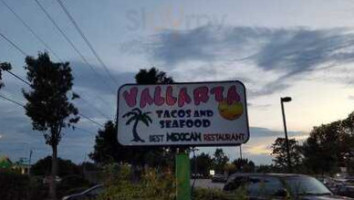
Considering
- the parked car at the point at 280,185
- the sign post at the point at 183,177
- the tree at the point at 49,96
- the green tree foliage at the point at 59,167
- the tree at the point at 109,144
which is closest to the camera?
the sign post at the point at 183,177

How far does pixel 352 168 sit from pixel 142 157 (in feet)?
122

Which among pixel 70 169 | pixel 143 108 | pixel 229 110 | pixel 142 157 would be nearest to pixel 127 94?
pixel 143 108

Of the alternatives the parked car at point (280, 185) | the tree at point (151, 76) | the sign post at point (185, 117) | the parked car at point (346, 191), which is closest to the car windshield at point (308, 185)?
the parked car at point (280, 185)

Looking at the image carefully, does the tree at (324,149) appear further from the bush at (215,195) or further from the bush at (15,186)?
the bush at (215,195)

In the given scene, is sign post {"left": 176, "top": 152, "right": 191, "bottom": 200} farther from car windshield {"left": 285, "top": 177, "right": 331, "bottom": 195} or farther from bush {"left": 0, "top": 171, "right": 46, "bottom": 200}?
bush {"left": 0, "top": 171, "right": 46, "bottom": 200}

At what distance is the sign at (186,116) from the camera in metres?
8.34

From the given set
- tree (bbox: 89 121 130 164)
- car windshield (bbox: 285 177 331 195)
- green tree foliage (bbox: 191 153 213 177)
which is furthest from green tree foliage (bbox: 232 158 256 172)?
car windshield (bbox: 285 177 331 195)

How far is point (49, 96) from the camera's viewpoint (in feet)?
128

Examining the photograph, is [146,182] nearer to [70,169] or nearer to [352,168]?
[352,168]

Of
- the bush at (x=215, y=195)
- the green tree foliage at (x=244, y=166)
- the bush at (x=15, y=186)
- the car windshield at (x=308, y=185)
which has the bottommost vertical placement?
the bush at (x=215, y=195)

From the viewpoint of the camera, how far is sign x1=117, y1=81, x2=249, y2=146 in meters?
8.34

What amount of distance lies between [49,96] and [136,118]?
31.9 meters

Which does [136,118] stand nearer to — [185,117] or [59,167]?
[185,117]

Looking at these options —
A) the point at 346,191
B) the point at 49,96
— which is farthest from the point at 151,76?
the point at 346,191
